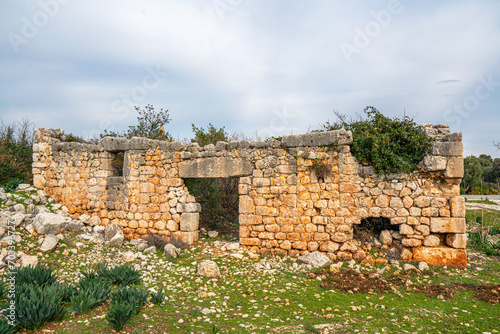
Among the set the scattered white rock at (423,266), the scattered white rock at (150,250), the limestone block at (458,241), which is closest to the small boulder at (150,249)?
the scattered white rock at (150,250)

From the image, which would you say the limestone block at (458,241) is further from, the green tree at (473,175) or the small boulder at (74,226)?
the green tree at (473,175)

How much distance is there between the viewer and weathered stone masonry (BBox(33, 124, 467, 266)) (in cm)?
706

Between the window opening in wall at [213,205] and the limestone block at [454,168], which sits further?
the window opening in wall at [213,205]

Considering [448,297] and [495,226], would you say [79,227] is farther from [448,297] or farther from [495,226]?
[495,226]

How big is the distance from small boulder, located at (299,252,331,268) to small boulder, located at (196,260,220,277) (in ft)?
6.58

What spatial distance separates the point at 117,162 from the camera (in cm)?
958

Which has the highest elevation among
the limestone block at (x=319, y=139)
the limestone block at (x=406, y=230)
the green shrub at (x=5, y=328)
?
the limestone block at (x=319, y=139)

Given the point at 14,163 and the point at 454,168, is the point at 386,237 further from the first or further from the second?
the point at 14,163

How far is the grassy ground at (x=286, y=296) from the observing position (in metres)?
4.46

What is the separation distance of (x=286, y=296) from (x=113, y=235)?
17.2 ft

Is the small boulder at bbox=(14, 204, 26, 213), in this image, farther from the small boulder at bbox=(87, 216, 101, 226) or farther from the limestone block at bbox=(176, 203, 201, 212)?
the limestone block at bbox=(176, 203, 201, 212)

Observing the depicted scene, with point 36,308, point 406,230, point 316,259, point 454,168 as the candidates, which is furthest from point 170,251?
point 454,168

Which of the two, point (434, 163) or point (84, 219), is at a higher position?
point (434, 163)

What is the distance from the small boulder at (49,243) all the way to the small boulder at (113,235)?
119 cm
